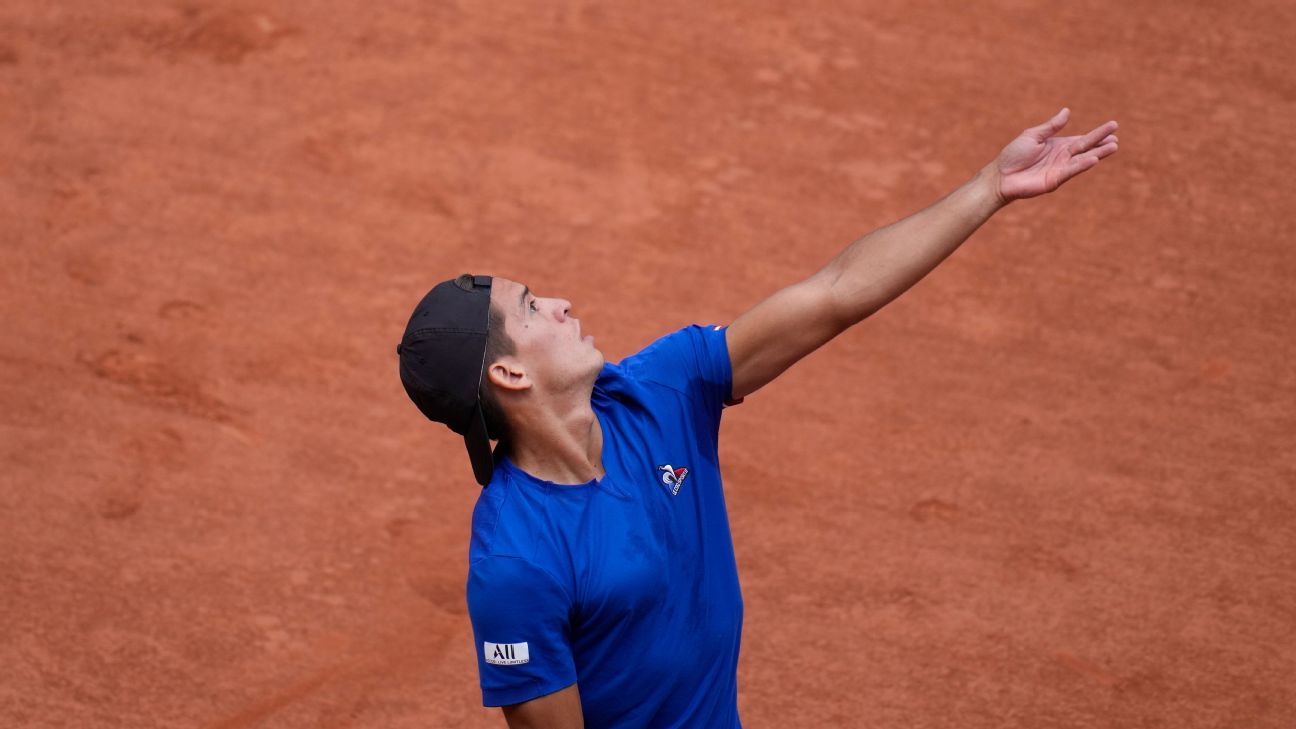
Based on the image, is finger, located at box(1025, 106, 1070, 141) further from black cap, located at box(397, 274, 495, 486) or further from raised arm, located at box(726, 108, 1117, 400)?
black cap, located at box(397, 274, 495, 486)

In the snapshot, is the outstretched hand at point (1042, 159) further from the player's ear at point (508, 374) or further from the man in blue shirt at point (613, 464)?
the player's ear at point (508, 374)

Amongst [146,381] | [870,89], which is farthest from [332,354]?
[870,89]

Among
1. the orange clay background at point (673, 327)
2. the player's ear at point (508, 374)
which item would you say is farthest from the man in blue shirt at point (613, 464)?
the orange clay background at point (673, 327)

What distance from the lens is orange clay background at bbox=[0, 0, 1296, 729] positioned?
5.59 m

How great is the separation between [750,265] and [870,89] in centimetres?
178

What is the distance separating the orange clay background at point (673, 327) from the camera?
18.4 feet

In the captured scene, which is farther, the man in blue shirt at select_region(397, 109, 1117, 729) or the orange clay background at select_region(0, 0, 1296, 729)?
the orange clay background at select_region(0, 0, 1296, 729)

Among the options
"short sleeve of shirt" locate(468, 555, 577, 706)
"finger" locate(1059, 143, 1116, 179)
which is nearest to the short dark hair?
"short sleeve of shirt" locate(468, 555, 577, 706)

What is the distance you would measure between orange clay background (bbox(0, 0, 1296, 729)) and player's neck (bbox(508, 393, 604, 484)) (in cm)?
242

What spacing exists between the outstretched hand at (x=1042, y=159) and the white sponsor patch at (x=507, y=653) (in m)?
1.47

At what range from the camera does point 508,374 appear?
3170mm

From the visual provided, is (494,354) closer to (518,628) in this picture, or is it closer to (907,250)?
(518,628)

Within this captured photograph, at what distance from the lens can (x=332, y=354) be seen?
7090 millimetres

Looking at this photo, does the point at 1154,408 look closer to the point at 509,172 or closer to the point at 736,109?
the point at 736,109
